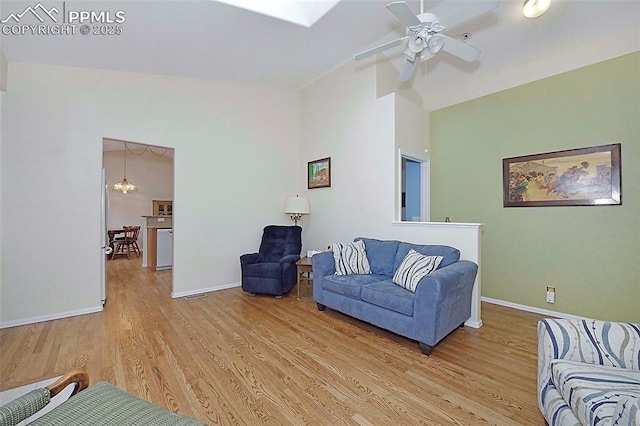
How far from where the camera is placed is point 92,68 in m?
3.37

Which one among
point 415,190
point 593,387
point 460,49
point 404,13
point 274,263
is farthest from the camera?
point 415,190

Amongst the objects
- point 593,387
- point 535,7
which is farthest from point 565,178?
point 593,387

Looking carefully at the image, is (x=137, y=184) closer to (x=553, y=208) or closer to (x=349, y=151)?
(x=349, y=151)

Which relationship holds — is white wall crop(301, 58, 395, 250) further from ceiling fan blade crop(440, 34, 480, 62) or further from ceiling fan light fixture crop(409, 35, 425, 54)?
ceiling fan light fixture crop(409, 35, 425, 54)

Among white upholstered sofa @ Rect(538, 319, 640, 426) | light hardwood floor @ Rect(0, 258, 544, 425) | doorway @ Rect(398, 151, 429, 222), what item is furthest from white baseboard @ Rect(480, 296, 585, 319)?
white upholstered sofa @ Rect(538, 319, 640, 426)

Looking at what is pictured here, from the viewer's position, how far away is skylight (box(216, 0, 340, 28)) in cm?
273

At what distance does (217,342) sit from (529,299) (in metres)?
3.64

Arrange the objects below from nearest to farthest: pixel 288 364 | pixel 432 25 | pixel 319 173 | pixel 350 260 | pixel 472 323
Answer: pixel 432 25 → pixel 288 364 → pixel 472 323 → pixel 350 260 → pixel 319 173

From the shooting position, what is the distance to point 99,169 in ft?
11.4

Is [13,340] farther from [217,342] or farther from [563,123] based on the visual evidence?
[563,123]

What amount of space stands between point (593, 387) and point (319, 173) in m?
4.02

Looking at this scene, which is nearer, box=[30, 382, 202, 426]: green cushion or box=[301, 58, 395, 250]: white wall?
box=[30, 382, 202, 426]: green cushion

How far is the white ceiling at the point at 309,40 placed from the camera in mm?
2721

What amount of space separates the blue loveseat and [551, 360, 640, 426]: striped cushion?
3.20 feet
